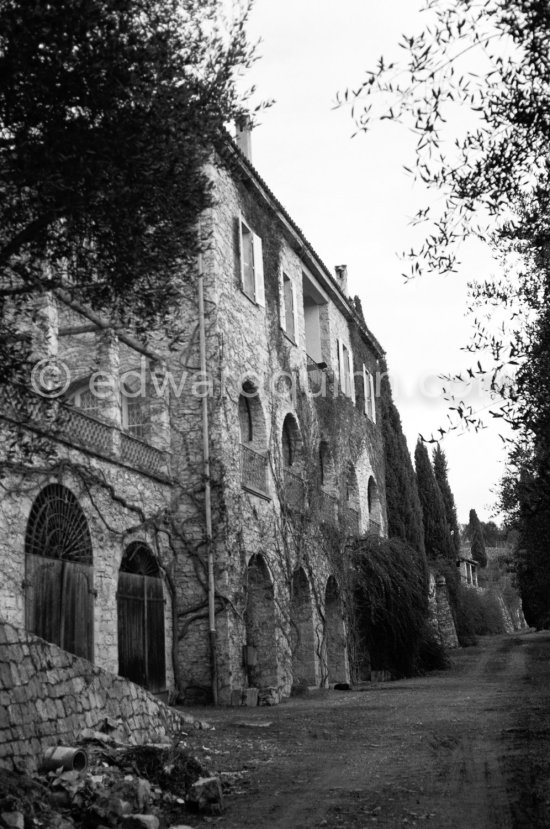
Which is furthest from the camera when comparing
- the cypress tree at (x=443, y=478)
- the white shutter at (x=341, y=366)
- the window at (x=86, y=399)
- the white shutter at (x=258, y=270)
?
the cypress tree at (x=443, y=478)

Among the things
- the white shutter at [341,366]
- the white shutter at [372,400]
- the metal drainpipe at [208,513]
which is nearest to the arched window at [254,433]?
the metal drainpipe at [208,513]

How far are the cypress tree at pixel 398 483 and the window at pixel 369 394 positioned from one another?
5.22 ft

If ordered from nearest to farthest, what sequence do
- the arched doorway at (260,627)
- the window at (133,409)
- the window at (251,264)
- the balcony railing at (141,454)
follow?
the balcony railing at (141,454) < the window at (133,409) < the arched doorway at (260,627) < the window at (251,264)

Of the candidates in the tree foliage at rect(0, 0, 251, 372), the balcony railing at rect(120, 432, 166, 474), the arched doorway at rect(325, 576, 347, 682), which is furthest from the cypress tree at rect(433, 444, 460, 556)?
the tree foliage at rect(0, 0, 251, 372)

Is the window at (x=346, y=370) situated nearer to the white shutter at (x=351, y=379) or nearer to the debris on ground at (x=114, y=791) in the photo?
the white shutter at (x=351, y=379)

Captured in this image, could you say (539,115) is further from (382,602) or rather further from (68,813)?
(382,602)

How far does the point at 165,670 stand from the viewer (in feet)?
45.9

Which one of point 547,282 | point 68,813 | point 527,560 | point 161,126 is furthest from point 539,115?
point 527,560

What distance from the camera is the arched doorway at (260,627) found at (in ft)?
52.3

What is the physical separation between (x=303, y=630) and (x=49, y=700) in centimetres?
1164

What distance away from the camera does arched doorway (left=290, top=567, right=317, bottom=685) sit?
18219 millimetres

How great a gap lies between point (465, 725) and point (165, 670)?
5.31 meters

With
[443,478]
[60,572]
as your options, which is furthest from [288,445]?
[443,478]

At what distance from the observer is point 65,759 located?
6996 mm
